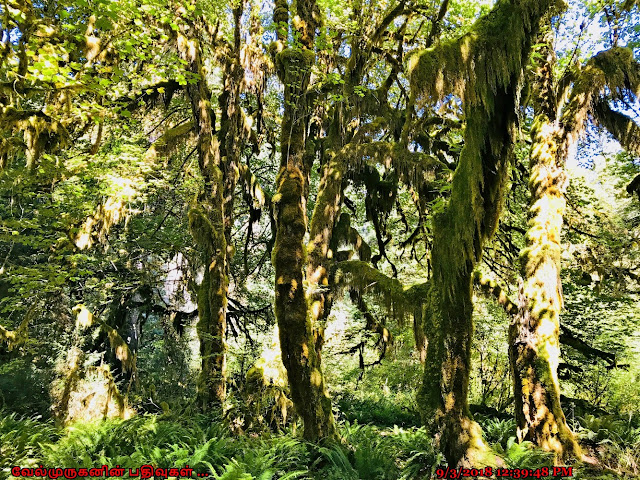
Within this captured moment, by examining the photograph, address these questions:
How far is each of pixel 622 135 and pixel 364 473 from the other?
22.1ft

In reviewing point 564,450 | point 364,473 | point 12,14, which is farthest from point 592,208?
point 12,14

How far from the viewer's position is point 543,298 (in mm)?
6336

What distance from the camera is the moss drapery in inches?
179

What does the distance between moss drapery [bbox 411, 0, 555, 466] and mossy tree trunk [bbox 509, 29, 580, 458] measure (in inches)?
58.0

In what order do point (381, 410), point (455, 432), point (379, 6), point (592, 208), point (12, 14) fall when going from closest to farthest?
1. point (12, 14)
2. point (455, 432)
3. point (379, 6)
4. point (592, 208)
5. point (381, 410)

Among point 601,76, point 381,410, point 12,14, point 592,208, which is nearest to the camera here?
point 12,14

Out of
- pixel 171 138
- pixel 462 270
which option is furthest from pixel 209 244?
pixel 462 270

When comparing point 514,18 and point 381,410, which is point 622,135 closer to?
point 514,18

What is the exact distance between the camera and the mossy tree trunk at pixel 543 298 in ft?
19.8

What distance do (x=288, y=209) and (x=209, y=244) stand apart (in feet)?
11.1

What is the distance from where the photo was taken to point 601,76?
21.9ft

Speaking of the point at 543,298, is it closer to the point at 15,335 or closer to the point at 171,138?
the point at 171,138
